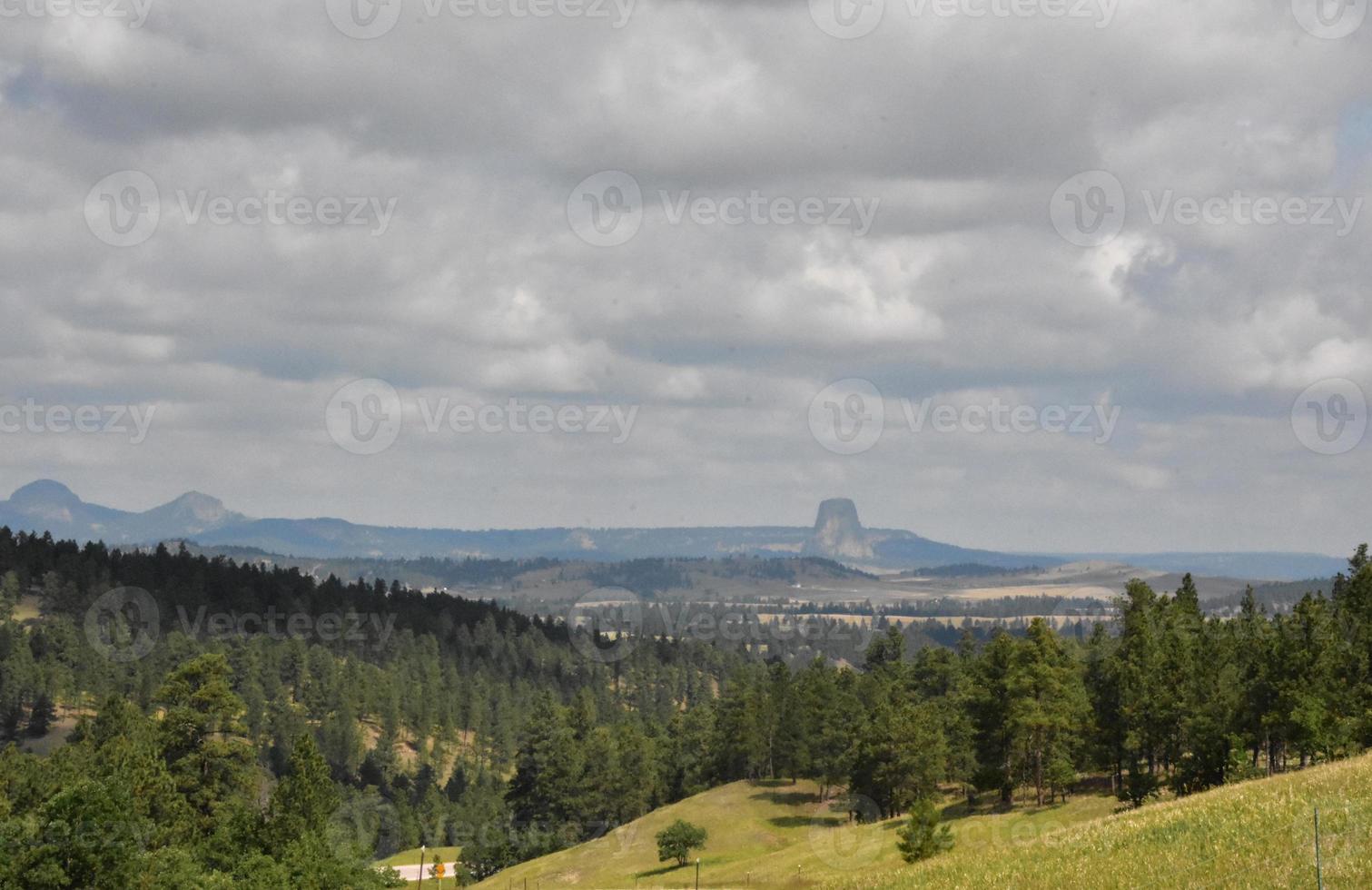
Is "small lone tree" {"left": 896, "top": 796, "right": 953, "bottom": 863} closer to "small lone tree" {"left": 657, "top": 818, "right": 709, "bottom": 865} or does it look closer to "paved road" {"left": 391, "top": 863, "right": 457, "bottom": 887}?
"small lone tree" {"left": 657, "top": 818, "right": 709, "bottom": 865}

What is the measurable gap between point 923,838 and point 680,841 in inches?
2217

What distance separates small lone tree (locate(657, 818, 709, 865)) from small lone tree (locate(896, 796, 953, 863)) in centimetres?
5223

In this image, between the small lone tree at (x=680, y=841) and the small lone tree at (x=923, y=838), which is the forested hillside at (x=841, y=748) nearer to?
the small lone tree at (x=680, y=841)

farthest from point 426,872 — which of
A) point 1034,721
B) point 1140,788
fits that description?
point 1140,788

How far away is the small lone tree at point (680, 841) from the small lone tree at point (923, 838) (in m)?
52.2

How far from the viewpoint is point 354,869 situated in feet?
229

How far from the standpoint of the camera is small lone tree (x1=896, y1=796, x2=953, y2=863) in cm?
6147

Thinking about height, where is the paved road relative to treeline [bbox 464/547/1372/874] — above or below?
below

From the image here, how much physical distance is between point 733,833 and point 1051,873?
92937 mm

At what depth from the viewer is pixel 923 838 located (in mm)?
61875

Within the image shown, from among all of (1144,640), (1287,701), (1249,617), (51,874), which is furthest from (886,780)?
(51,874)

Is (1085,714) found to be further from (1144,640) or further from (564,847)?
(564,847)

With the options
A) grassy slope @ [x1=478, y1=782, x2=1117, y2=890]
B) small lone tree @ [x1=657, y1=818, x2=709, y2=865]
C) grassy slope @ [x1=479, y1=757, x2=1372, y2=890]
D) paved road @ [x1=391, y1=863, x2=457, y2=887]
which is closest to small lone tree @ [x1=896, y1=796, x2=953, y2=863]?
grassy slope @ [x1=478, y1=782, x2=1117, y2=890]

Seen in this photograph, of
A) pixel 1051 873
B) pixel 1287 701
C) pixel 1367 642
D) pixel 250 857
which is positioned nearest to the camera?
pixel 1051 873
